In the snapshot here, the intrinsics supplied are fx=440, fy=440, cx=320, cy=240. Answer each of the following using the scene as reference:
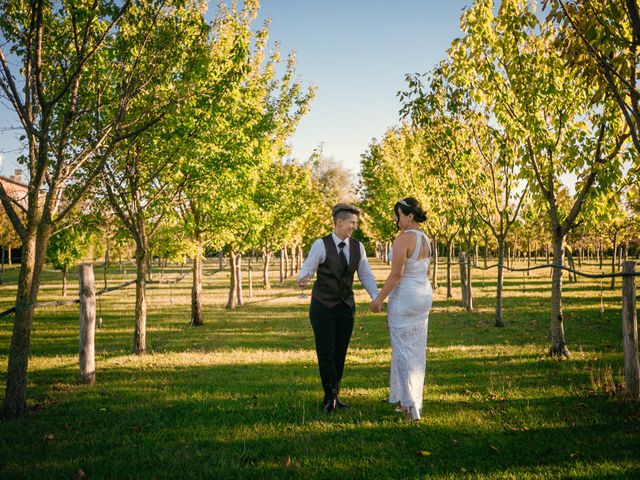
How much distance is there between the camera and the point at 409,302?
5.58m

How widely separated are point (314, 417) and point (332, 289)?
66.9 inches

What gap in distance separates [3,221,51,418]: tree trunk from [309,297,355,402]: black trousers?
389cm

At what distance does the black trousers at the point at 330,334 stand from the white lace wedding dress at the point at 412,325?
0.66 m

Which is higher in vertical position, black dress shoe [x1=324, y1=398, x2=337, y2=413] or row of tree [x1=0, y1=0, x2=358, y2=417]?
row of tree [x1=0, y1=0, x2=358, y2=417]

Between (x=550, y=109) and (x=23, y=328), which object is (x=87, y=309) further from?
(x=550, y=109)

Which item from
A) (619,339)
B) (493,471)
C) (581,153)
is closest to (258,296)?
(619,339)

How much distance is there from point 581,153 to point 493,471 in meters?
6.08

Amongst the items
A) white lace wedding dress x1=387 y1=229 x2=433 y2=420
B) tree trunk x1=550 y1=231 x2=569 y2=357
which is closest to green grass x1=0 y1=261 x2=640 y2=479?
tree trunk x1=550 y1=231 x2=569 y2=357

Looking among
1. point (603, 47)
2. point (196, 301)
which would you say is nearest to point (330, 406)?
point (603, 47)

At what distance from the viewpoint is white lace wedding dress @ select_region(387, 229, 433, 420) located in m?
5.56

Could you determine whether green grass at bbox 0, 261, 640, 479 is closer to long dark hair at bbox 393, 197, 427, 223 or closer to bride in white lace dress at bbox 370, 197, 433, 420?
bride in white lace dress at bbox 370, 197, 433, 420

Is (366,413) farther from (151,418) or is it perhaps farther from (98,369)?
(98,369)

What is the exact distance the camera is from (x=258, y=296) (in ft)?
92.7

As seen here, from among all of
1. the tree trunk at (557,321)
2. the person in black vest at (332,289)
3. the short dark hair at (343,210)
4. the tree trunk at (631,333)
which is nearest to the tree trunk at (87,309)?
the person in black vest at (332,289)
